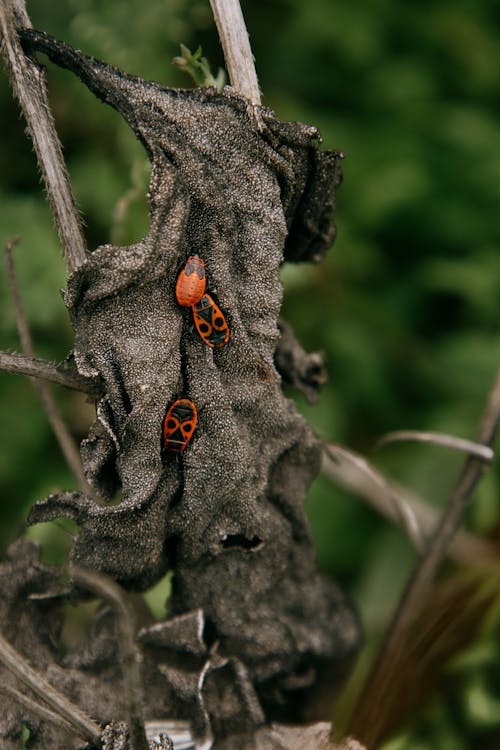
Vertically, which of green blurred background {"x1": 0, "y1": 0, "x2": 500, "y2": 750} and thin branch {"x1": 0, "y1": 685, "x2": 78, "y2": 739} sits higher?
green blurred background {"x1": 0, "y1": 0, "x2": 500, "y2": 750}

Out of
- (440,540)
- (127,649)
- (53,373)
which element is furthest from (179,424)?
(440,540)

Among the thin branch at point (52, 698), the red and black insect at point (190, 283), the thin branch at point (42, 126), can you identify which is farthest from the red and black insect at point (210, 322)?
the thin branch at point (52, 698)

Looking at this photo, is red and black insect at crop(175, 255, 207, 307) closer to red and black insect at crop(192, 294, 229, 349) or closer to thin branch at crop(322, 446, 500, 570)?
red and black insect at crop(192, 294, 229, 349)

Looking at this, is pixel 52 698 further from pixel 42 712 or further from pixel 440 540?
pixel 440 540

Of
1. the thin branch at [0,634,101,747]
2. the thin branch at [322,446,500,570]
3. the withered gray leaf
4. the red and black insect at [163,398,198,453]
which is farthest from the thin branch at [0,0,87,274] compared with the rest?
the thin branch at [322,446,500,570]

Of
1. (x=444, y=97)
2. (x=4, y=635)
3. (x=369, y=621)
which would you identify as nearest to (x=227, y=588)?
(x=4, y=635)
